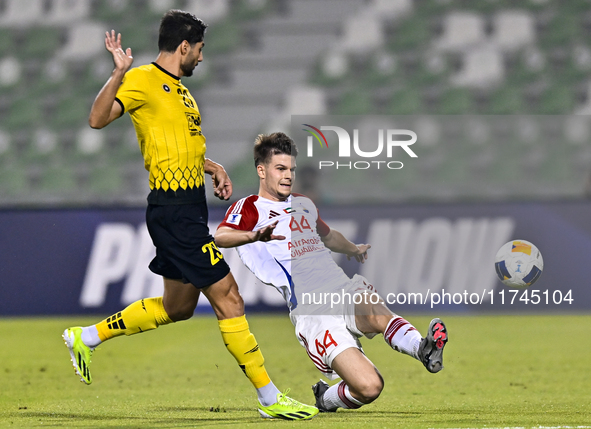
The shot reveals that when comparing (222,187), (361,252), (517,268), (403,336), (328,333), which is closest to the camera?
(403,336)

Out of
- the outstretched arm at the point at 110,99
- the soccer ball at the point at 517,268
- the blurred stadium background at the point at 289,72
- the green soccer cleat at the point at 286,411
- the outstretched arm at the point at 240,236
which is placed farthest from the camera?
the blurred stadium background at the point at 289,72

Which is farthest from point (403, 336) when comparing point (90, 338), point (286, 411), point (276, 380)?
point (276, 380)

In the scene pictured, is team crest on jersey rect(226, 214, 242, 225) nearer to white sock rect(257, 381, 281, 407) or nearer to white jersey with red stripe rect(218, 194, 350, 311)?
white jersey with red stripe rect(218, 194, 350, 311)

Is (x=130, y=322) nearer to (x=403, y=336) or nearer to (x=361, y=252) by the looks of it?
(x=361, y=252)

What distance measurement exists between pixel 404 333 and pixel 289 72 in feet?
35.4

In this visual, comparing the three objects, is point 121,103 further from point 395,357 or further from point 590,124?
point 590,124

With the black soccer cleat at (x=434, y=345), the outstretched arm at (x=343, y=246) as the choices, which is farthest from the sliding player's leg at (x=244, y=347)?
the outstretched arm at (x=343, y=246)

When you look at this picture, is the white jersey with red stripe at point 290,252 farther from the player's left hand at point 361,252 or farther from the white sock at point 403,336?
the white sock at point 403,336

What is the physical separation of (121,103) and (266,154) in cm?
93

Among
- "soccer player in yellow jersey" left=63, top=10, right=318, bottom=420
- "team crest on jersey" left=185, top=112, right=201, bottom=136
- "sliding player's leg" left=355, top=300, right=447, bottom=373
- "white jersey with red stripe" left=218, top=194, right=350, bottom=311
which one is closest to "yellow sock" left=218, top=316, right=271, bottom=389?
"soccer player in yellow jersey" left=63, top=10, right=318, bottom=420

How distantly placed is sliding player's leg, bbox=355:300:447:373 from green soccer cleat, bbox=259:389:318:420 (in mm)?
549

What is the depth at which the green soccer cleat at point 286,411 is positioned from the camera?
4.18m

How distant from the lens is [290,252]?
15.0ft

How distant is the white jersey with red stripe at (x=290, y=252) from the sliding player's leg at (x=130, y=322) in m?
0.43
